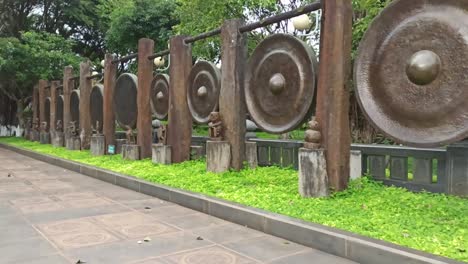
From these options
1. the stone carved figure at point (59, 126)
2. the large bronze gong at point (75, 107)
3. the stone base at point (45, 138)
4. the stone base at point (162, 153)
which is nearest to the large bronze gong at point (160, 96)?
the stone base at point (162, 153)

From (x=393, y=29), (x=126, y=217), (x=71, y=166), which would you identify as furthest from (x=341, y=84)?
(x=71, y=166)

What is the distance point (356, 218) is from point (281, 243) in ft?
2.64

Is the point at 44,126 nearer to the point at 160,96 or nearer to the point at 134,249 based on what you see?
the point at 160,96

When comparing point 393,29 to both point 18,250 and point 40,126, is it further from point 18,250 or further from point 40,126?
point 40,126

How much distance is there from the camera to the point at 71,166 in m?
9.91

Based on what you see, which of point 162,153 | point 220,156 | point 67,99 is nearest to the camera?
point 220,156

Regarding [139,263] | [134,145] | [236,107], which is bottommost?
[139,263]

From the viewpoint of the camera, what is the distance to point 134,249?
3.85m

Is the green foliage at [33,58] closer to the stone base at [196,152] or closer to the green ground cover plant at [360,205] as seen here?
the stone base at [196,152]

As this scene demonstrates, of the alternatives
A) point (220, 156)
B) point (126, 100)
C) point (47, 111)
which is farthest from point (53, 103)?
point (220, 156)

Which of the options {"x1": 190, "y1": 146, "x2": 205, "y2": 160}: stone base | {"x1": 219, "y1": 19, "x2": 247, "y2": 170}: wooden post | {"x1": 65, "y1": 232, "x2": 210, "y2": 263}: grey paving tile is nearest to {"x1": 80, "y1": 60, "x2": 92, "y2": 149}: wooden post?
{"x1": 190, "y1": 146, "x2": 205, "y2": 160}: stone base

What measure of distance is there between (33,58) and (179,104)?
467 inches

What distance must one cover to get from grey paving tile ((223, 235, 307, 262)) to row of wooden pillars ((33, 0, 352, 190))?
55.2 inches

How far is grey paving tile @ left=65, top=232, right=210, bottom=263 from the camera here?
3.62 meters
